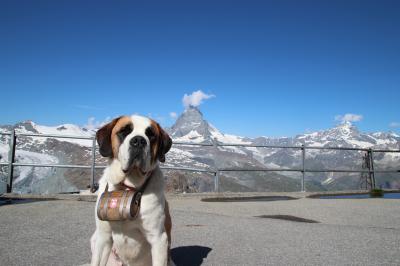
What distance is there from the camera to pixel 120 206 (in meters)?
2.76

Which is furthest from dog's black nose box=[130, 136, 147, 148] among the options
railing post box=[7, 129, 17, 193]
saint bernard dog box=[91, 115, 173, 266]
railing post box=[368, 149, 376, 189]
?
railing post box=[368, 149, 376, 189]

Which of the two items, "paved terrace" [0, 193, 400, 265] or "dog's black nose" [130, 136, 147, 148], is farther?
"paved terrace" [0, 193, 400, 265]

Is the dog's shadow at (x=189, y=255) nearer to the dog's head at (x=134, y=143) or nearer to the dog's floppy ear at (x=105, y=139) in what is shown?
the dog's head at (x=134, y=143)

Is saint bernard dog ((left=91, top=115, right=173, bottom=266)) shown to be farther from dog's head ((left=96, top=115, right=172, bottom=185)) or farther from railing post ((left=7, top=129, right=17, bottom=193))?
railing post ((left=7, top=129, right=17, bottom=193))

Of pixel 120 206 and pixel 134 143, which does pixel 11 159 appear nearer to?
pixel 134 143

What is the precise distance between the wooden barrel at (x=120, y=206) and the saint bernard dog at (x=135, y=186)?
0.08 m

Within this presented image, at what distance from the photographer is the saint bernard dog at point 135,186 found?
9.57 feet

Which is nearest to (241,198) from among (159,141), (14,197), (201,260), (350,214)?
(350,214)

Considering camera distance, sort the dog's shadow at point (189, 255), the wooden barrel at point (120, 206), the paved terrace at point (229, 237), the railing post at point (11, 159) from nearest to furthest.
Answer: the wooden barrel at point (120, 206)
the dog's shadow at point (189, 255)
the paved terrace at point (229, 237)
the railing post at point (11, 159)

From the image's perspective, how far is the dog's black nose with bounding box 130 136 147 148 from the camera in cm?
306

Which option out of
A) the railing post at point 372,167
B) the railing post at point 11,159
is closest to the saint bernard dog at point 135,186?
the railing post at point 11,159

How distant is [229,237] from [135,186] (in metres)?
2.56

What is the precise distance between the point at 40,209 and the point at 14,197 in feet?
7.57

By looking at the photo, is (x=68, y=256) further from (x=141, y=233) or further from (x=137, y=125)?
(x=137, y=125)
